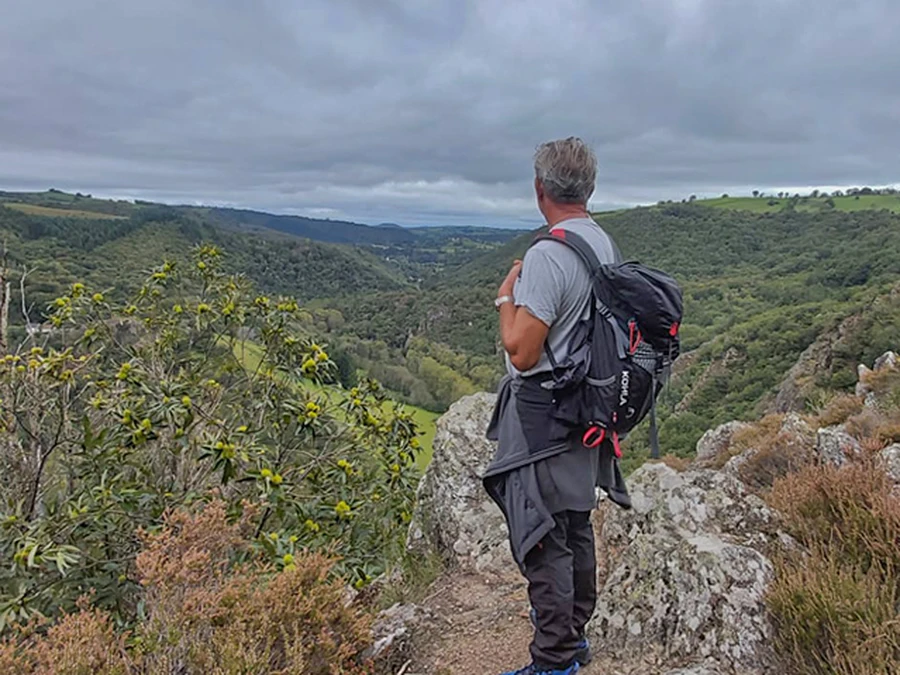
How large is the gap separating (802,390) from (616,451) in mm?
16749

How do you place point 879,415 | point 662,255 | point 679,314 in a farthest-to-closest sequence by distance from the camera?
point 662,255 → point 879,415 → point 679,314

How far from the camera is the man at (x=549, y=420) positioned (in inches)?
74.0

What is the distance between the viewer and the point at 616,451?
218 cm

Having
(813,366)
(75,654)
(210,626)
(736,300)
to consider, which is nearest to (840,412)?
(210,626)

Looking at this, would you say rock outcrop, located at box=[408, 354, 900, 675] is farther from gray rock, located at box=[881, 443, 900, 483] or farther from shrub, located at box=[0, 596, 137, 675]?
shrub, located at box=[0, 596, 137, 675]

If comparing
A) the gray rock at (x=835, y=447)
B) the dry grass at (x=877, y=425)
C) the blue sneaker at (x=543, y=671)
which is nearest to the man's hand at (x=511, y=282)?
the blue sneaker at (x=543, y=671)

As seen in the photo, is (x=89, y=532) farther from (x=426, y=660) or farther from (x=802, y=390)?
(x=802, y=390)

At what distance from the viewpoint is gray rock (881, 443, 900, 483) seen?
3264 mm

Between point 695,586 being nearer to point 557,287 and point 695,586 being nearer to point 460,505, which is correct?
point 557,287

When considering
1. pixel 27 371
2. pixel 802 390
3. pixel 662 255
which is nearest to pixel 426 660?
pixel 27 371

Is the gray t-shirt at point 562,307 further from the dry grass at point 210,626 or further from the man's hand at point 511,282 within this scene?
the dry grass at point 210,626

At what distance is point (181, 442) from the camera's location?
2.93 m

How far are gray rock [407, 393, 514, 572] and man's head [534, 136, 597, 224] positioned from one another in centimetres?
257

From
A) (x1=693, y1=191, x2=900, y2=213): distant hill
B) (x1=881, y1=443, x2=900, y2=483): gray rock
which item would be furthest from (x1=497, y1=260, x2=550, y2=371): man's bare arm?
(x1=693, y1=191, x2=900, y2=213): distant hill
